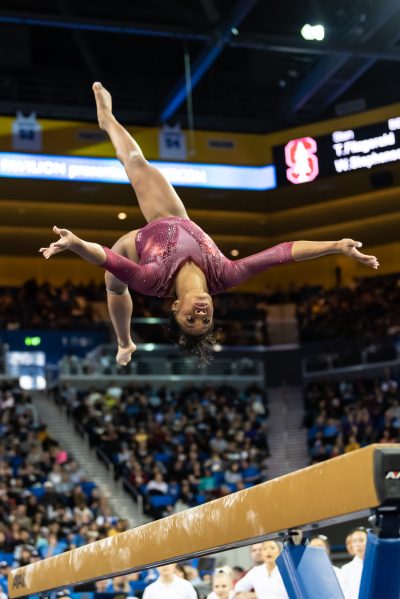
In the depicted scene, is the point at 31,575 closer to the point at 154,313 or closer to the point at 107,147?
the point at 107,147

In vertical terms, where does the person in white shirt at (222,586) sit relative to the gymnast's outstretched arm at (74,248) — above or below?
below

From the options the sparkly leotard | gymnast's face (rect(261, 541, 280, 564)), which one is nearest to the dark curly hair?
the sparkly leotard

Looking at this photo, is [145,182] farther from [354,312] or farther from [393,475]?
[354,312]

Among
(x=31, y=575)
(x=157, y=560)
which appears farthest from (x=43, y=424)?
(x=157, y=560)

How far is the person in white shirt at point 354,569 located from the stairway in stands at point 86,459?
889 centimetres

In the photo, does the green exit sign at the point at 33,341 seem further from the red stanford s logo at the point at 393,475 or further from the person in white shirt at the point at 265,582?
the red stanford s logo at the point at 393,475

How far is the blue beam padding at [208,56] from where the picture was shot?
15.3 meters

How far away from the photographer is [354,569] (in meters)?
7.79

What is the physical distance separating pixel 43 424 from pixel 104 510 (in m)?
3.43

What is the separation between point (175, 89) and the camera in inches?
717

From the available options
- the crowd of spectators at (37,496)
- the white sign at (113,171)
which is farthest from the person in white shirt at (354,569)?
the white sign at (113,171)

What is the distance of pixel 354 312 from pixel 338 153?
742cm

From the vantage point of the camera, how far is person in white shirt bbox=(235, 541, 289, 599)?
283 inches

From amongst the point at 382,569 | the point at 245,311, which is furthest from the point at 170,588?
the point at 245,311
